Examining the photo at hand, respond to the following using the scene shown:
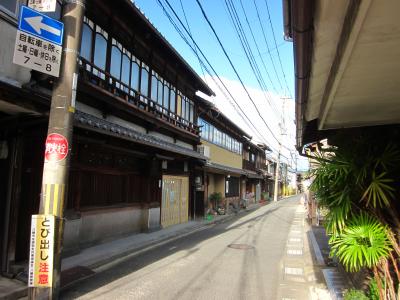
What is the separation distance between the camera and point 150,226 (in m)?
15.6

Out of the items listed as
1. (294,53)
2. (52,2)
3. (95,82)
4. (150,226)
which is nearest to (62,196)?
(52,2)

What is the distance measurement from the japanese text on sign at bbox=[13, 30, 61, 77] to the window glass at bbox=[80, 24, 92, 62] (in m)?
5.22

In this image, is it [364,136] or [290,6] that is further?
[364,136]

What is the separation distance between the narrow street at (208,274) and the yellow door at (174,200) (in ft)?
13.4

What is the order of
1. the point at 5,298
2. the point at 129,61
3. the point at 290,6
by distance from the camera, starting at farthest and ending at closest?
1. the point at 129,61
2. the point at 5,298
3. the point at 290,6

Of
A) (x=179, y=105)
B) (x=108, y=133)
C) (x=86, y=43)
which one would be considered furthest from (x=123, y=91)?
(x=179, y=105)

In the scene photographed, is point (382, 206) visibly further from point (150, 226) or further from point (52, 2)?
point (150, 226)

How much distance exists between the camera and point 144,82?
15.1 metres

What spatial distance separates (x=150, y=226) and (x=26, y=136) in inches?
317

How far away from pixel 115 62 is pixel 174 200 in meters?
8.61

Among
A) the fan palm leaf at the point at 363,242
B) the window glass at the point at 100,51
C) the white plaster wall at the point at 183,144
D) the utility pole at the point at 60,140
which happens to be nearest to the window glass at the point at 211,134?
the white plaster wall at the point at 183,144

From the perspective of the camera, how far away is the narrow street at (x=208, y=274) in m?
7.30

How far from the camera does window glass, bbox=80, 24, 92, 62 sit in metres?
10.9

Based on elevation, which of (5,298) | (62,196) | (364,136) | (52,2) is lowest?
(5,298)
